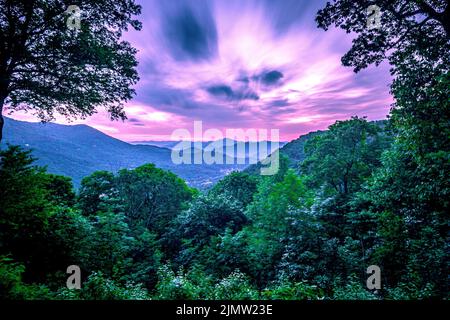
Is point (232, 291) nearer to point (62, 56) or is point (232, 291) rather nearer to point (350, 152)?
point (62, 56)

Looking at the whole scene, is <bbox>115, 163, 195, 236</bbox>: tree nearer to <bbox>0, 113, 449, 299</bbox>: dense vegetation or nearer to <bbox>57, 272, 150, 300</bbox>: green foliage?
<bbox>0, 113, 449, 299</bbox>: dense vegetation

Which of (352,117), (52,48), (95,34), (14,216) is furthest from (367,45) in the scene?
(352,117)

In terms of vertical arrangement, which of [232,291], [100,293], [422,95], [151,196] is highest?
[422,95]

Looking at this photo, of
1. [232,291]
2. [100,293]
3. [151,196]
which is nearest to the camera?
[100,293]

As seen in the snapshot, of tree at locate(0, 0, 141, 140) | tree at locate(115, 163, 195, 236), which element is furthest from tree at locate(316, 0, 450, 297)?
tree at locate(115, 163, 195, 236)

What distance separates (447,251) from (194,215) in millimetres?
15475

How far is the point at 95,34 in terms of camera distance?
7.23 metres

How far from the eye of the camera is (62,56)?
22.7 ft

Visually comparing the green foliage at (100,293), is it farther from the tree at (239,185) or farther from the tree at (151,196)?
the tree at (239,185)

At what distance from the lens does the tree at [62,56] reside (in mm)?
6375

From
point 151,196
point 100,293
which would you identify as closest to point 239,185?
point 151,196

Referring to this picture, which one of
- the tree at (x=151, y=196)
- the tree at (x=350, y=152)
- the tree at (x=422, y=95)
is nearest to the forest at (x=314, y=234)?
the tree at (x=422, y=95)

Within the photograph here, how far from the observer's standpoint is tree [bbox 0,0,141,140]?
20.9 feet

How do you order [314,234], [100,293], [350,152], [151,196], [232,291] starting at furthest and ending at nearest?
[151,196], [350,152], [314,234], [232,291], [100,293]
